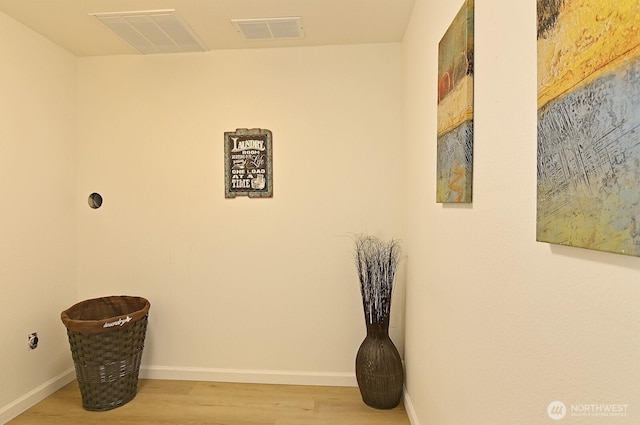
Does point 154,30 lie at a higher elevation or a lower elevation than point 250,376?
higher

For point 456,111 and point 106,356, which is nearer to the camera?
point 456,111

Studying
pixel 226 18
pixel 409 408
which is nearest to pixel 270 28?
pixel 226 18

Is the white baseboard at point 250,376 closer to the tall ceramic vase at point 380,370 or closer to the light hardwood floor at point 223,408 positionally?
the light hardwood floor at point 223,408

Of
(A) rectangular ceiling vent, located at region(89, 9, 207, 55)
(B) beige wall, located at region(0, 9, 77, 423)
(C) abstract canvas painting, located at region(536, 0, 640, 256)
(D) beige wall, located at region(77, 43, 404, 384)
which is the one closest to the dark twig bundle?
(D) beige wall, located at region(77, 43, 404, 384)

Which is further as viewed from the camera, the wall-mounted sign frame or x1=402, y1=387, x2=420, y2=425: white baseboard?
the wall-mounted sign frame

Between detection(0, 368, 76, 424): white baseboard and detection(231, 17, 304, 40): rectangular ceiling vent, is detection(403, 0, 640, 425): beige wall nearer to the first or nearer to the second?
detection(231, 17, 304, 40): rectangular ceiling vent

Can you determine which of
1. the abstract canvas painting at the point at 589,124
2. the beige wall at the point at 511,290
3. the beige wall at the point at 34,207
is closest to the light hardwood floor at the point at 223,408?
the beige wall at the point at 34,207

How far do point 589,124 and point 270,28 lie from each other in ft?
7.07

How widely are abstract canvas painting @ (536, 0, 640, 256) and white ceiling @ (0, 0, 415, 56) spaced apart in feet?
5.32

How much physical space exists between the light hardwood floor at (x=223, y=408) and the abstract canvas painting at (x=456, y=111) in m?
1.50

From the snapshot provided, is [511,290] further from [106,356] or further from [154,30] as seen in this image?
[154,30]

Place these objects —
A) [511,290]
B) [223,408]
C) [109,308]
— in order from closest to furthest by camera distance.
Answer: [511,290] → [223,408] → [109,308]

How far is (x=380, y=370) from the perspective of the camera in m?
2.19

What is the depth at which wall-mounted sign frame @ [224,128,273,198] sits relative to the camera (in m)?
2.60
